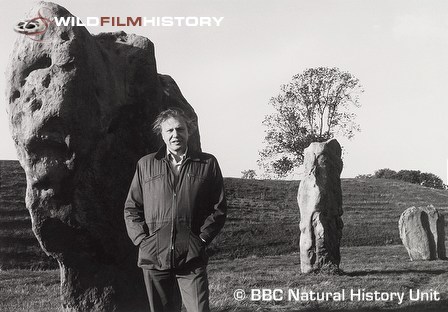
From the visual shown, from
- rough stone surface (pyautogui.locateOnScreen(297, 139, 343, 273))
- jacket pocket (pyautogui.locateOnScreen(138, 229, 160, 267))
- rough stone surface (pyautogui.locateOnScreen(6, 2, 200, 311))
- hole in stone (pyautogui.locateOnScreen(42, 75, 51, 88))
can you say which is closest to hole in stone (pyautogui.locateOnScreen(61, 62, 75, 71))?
rough stone surface (pyautogui.locateOnScreen(6, 2, 200, 311))

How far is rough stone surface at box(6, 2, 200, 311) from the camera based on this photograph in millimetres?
5992

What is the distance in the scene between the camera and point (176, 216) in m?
4.76

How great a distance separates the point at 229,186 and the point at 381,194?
7.00 meters

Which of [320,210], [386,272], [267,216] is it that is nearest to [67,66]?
[320,210]

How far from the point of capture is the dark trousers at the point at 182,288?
4.72m

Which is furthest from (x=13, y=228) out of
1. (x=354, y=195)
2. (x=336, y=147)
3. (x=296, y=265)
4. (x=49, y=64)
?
(x=354, y=195)

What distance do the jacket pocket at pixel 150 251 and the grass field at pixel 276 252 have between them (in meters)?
1.14

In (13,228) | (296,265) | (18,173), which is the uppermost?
(18,173)

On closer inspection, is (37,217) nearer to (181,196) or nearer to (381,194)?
(181,196)

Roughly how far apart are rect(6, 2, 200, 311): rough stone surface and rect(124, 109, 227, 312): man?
4.60ft

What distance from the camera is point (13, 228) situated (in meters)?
13.8

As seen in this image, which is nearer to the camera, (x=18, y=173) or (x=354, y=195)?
(x=18, y=173)

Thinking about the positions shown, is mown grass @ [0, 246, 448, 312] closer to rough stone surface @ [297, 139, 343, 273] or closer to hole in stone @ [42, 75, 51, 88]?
rough stone surface @ [297, 139, 343, 273]

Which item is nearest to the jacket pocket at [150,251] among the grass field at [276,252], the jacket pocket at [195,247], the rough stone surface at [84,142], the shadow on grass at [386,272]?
the jacket pocket at [195,247]
